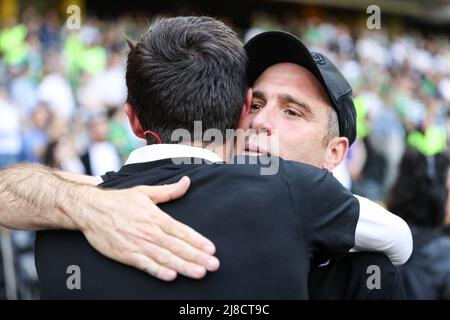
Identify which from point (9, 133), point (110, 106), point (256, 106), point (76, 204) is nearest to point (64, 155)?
point (9, 133)

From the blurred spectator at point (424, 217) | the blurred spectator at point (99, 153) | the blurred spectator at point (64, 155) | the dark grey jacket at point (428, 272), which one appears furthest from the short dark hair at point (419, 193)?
the blurred spectator at point (99, 153)

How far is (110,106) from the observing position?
29.3 ft

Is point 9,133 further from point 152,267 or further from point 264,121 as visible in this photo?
point 152,267

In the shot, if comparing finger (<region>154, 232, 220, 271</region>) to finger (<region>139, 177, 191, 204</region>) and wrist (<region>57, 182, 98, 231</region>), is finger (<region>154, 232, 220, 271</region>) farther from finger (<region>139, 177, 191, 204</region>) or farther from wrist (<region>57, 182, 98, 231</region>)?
wrist (<region>57, 182, 98, 231</region>)

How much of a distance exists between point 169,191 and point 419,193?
227cm

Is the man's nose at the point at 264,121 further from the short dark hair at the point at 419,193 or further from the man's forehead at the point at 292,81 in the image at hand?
the short dark hair at the point at 419,193

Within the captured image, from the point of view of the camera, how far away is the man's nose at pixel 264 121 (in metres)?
2.22

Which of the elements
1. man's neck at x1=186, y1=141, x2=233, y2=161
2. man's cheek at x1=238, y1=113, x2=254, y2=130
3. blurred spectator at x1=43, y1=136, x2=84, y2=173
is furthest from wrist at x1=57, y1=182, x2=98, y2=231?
blurred spectator at x1=43, y1=136, x2=84, y2=173

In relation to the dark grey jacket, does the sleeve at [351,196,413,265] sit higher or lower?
higher

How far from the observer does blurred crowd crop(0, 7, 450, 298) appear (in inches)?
279

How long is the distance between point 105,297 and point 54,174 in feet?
1.69

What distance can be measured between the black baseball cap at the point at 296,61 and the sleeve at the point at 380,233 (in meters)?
0.45

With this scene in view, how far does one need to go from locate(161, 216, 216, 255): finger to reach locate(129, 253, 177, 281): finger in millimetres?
84
